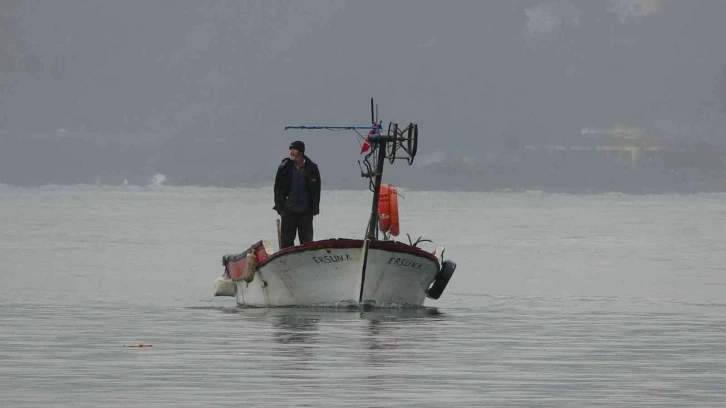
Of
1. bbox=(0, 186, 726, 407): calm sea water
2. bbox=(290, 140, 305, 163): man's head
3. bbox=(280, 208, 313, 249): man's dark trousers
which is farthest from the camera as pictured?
bbox=(280, 208, 313, 249): man's dark trousers

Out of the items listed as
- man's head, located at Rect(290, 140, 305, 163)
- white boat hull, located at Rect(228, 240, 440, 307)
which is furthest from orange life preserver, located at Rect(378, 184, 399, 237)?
man's head, located at Rect(290, 140, 305, 163)

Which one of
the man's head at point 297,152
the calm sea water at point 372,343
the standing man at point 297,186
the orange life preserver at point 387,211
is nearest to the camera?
the calm sea water at point 372,343

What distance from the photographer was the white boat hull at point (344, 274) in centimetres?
2555

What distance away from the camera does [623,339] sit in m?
22.8

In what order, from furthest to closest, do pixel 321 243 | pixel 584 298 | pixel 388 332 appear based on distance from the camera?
pixel 584 298 < pixel 321 243 < pixel 388 332

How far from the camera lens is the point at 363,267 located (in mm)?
25609

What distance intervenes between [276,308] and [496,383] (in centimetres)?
978

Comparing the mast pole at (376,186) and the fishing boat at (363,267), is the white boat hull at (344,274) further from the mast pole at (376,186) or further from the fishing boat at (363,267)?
the mast pole at (376,186)

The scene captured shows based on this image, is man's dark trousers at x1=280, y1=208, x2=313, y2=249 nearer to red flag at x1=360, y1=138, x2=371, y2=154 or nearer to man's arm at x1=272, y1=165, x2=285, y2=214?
man's arm at x1=272, y1=165, x2=285, y2=214

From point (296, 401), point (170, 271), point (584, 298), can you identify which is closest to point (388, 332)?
point (296, 401)

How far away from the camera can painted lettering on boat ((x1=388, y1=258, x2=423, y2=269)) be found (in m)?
25.8

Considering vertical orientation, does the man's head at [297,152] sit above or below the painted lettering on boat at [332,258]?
above

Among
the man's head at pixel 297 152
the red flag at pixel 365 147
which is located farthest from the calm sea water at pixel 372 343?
the red flag at pixel 365 147

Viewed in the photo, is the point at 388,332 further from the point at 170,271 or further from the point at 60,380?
the point at 170,271
